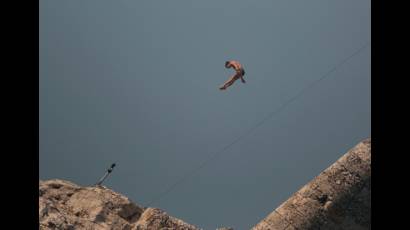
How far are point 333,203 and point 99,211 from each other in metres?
4.12

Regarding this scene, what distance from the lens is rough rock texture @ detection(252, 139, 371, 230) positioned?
21.6 ft

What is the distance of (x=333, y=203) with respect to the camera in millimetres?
6754

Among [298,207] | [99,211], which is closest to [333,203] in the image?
[298,207]

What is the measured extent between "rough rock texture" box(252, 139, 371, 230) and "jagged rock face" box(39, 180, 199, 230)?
179 cm

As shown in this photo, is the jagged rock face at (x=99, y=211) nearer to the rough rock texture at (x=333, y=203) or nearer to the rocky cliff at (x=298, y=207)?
the rocky cliff at (x=298, y=207)

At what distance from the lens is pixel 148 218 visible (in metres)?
6.88

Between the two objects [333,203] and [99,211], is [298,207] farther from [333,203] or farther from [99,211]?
[99,211]

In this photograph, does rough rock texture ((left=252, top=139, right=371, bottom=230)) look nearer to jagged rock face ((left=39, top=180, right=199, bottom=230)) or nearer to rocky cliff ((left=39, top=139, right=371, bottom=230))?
rocky cliff ((left=39, top=139, right=371, bottom=230))

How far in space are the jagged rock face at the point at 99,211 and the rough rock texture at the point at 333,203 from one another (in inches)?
70.5

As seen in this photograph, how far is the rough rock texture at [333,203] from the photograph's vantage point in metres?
6.59

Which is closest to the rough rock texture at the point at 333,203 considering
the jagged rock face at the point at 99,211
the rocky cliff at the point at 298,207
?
the rocky cliff at the point at 298,207
